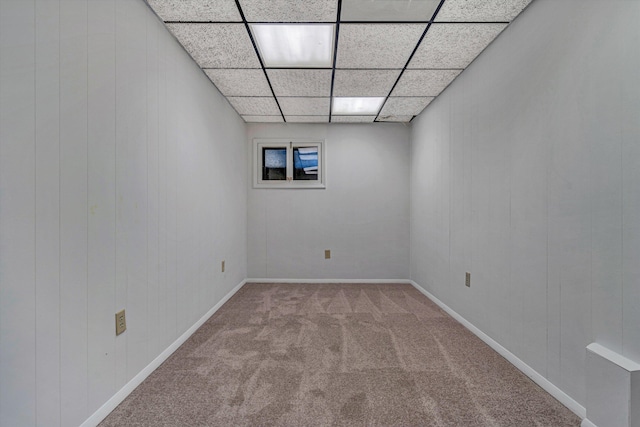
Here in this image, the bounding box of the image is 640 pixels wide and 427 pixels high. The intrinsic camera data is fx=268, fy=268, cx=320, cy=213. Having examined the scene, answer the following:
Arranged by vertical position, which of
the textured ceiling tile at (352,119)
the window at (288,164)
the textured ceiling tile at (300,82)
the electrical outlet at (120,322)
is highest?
the textured ceiling tile at (352,119)

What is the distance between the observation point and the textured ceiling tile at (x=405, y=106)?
2.92 m

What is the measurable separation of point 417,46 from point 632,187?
155 centimetres

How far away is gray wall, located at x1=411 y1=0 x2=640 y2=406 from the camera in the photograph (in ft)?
3.59

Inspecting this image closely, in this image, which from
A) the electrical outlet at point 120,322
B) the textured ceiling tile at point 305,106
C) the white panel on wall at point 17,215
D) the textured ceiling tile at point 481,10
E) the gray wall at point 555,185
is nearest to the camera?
the white panel on wall at point 17,215

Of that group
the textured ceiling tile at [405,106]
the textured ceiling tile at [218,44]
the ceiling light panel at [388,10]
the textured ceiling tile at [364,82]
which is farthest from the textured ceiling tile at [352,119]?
the ceiling light panel at [388,10]

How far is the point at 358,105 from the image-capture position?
311 centimetres

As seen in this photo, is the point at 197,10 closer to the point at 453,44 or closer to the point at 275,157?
the point at 453,44

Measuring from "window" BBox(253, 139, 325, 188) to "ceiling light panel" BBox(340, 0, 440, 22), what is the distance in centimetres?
208

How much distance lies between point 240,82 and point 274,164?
53.6 inches

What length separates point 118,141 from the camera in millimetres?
1358

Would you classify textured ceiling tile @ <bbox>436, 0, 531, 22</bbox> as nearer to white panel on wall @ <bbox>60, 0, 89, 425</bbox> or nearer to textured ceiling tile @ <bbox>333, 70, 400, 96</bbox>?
textured ceiling tile @ <bbox>333, 70, 400, 96</bbox>

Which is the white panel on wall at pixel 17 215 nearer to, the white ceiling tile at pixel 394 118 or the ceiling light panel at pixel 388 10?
the ceiling light panel at pixel 388 10

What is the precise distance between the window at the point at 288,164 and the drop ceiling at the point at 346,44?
0.76 metres

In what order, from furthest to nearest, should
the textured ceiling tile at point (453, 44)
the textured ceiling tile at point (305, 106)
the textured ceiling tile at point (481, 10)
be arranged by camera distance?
1. the textured ceiling tile at point (305, 106)
2. the textured ceiling tile at point (453, 44)
3. the textured ceiling tile at point (481, 10)
